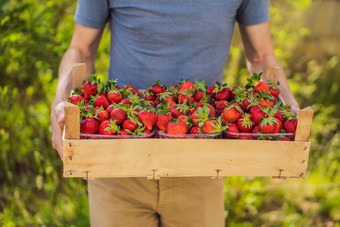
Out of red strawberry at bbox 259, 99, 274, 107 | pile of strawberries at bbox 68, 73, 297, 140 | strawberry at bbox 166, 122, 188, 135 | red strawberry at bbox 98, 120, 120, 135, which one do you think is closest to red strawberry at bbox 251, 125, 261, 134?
pile of strawberries at bbox 68, 73, 297, 140

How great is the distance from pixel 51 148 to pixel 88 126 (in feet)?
5.74

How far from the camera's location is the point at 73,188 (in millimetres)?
2727

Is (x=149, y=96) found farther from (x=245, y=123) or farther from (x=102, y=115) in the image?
(x=245, y=123)

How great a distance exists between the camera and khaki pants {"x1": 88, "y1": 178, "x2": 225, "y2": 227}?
1.71 meters

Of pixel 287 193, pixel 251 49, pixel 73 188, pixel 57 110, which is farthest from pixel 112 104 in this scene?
pixel 287 193

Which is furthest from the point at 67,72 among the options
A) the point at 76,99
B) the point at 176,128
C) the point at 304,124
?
the point at 304,124

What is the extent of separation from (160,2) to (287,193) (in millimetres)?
2184

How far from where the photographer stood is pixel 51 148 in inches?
118

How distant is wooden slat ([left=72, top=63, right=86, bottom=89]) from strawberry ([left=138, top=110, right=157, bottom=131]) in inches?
15.7

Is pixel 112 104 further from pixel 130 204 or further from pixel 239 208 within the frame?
pixel 239 208

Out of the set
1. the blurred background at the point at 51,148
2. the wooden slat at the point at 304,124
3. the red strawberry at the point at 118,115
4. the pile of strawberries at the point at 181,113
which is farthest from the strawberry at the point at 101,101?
the blurred background at the point at 51,148

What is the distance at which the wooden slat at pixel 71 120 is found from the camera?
1271 mm

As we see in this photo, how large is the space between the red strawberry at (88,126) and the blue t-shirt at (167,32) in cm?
52

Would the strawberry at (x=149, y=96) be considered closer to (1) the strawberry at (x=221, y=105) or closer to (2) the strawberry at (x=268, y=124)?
(1) the strawberry at (x=221, y=105)
